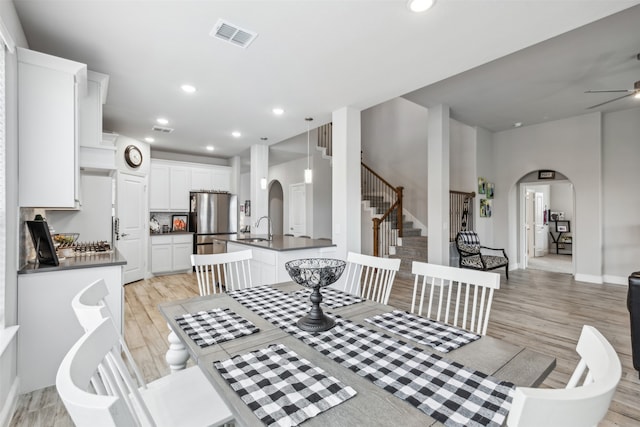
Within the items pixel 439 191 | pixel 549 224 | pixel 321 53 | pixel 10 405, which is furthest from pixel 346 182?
pixel 549 224

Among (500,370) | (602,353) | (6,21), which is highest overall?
(6,21)

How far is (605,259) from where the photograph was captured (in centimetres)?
539

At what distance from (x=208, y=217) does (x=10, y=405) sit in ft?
16.0

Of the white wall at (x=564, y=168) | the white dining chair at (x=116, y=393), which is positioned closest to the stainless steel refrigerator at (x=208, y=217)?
the white dining chair at (x=116, y=393)

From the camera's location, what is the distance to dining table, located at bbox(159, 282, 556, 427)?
81 centimetres

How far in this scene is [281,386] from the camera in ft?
3.04

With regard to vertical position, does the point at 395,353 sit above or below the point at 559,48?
below

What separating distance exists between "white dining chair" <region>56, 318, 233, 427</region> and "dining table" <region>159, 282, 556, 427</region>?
22 centimetres

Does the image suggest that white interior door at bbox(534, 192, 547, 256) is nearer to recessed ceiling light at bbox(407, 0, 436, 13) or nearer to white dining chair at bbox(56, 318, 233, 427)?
recessed ceiling light at bbox(407, 0, 436, 13)

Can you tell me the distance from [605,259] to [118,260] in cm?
727

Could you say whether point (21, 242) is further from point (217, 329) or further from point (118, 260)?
point (217, 329)

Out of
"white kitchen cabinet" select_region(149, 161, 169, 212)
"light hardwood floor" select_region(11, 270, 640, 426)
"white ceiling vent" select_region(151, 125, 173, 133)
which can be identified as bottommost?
"light hardwood floor" select_region(11, 270, 640, 426)

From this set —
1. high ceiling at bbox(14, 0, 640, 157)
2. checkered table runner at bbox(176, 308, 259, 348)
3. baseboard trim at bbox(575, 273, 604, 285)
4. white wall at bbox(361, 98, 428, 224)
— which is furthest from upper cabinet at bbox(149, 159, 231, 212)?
baseboard trim at bbox(575, 273, 604, 285)

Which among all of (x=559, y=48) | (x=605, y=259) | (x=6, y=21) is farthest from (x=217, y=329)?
(x=605, y=259)
